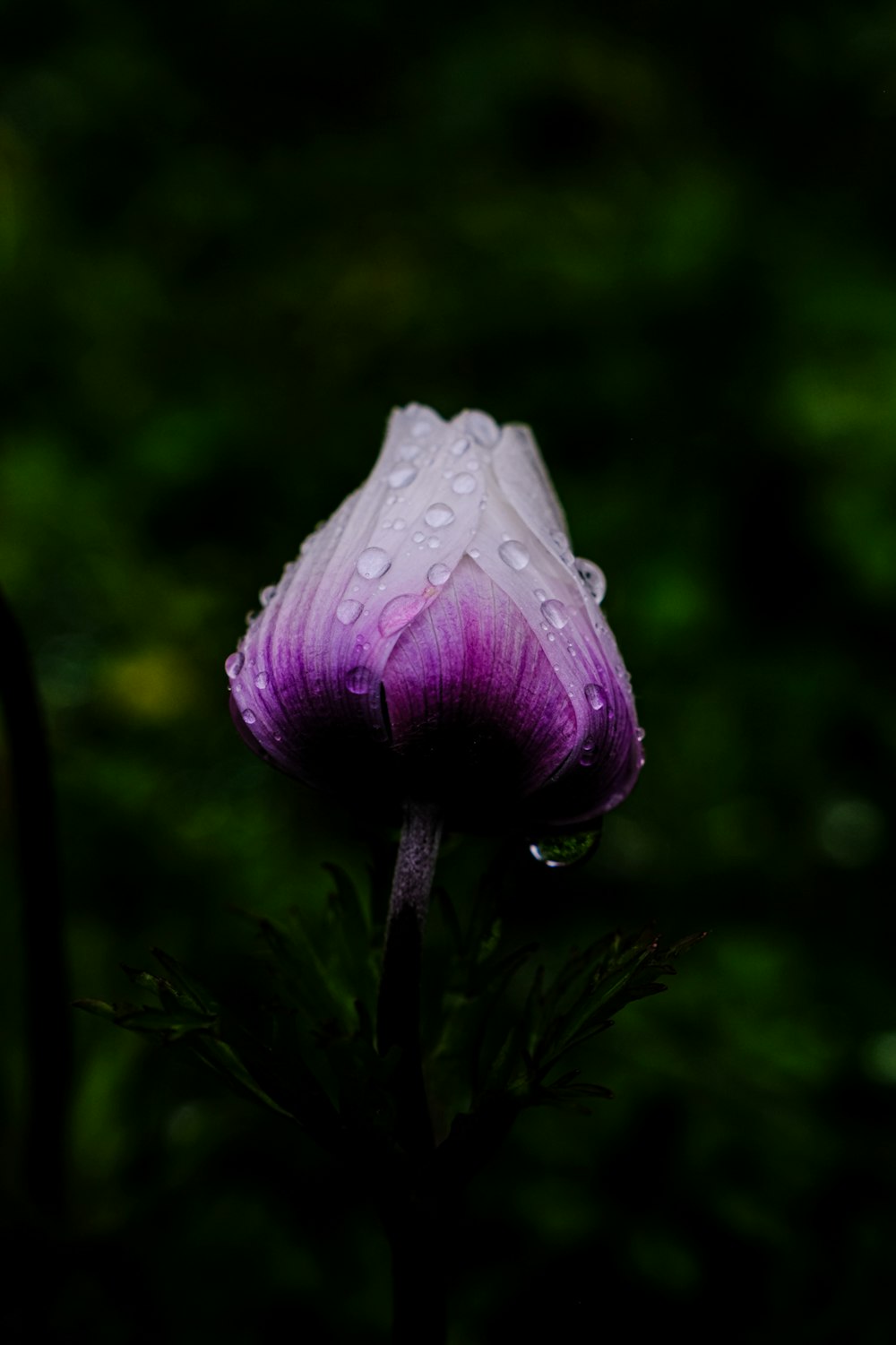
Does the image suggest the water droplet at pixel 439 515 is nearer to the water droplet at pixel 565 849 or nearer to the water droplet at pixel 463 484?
the water droplet at pixel 463 484

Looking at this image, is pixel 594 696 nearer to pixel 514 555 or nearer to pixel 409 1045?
pixel 514 555

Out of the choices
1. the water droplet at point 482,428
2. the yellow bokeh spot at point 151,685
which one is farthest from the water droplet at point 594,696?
the yellow bokeh spot at point 151,685

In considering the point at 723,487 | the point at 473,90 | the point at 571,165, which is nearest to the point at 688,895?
the point at 723,487

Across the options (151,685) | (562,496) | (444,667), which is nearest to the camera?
(444,667)

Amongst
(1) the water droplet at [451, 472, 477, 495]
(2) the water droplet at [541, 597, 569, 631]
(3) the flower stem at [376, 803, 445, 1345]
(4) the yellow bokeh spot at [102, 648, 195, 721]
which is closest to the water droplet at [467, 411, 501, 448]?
(1) the water droplet at [451, 472, 477, 495]

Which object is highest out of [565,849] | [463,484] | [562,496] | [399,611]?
[562,496]

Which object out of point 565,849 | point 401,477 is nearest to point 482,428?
point 401,477

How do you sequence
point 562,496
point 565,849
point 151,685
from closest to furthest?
point 565,849, point 151,685, point 562,496
